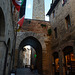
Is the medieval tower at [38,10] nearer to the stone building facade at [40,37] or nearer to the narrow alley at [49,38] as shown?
the narrow alley at [49,38]

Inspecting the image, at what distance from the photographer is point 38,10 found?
69.9 feet

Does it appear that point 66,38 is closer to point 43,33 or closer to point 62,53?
point 62,53

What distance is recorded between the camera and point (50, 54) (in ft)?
34.7

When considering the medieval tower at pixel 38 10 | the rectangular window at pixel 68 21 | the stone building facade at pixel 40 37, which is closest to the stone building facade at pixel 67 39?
the rectangular window at pixel 68 21

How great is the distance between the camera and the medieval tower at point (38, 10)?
2098cm

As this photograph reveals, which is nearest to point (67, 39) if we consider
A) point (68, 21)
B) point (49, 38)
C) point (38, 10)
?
point (68, 21)

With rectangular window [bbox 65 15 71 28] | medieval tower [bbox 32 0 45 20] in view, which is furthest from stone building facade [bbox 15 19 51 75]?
medieval tower [bbox 32 0 45 20]

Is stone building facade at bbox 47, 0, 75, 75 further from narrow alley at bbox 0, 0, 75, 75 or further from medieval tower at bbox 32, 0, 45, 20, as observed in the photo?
medieval tower at bbox 32, 0, 45, 20

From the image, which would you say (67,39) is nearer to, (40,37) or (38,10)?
(40,37)

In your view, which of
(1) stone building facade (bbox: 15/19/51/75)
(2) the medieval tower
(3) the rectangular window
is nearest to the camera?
(3) the rectangular window

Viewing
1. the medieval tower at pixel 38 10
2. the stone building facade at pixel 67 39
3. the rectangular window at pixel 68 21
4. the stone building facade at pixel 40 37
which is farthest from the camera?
the medieval tower at pixel 38 10

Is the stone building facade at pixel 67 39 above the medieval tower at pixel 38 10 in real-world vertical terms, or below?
below

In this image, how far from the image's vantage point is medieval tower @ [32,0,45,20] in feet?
68.8

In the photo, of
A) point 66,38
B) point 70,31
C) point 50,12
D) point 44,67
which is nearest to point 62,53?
point 66,38
